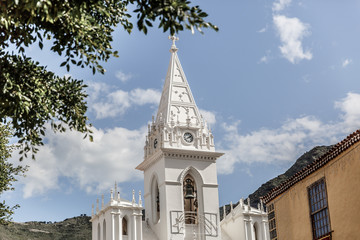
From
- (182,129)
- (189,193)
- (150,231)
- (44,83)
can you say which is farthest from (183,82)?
(44,83)

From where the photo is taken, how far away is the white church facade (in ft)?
125

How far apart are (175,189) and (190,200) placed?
192 cm

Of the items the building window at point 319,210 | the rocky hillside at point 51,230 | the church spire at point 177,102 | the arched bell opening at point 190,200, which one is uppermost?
the church spire at point 177,102

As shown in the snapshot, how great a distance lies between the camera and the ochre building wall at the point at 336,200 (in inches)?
732

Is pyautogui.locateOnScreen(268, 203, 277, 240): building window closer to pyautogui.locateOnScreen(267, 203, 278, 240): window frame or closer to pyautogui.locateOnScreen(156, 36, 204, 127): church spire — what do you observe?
pyautogui.locateOnScreen(267, 203, 278, 240): window frame

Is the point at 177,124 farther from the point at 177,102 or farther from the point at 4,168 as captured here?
the point at 4,168

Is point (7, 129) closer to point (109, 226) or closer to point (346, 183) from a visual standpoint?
point (346, 183)

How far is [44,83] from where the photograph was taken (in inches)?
585

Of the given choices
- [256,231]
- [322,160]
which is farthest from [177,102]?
[322,160]

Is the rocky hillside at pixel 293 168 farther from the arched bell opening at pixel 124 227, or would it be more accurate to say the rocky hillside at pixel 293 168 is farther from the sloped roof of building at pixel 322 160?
the sloped roof of building at pixel 322 160

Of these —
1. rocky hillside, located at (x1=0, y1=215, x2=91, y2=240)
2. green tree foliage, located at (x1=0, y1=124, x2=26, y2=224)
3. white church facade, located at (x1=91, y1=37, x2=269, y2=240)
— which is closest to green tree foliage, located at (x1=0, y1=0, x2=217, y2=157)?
green tree foliage, located at (x1=0, y1=124, x2=26, y2=224)

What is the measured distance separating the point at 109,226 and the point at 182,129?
8188mm

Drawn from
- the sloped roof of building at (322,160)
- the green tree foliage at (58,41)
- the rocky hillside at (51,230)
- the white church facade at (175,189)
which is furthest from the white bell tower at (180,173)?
the rocky hillside at (51,230)

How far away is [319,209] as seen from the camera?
20625 mm
